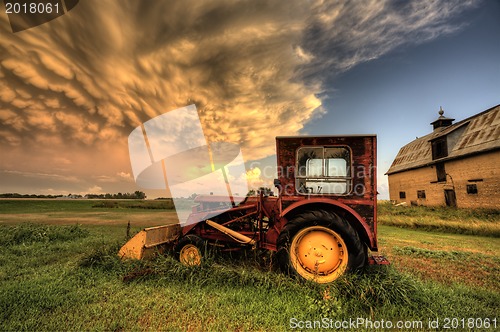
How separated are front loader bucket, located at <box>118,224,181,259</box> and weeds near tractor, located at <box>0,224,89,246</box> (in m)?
5.10

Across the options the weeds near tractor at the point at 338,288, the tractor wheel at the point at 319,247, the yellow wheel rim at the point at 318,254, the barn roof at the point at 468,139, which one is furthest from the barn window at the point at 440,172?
the yellow wheel rim at the point at 318,254

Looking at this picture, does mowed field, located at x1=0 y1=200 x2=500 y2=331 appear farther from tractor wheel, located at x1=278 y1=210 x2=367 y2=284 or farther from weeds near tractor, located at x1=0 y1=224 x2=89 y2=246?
weeds near tractor, located at x1=0 y1=224 x2=89 y2=246

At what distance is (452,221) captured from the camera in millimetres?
13984

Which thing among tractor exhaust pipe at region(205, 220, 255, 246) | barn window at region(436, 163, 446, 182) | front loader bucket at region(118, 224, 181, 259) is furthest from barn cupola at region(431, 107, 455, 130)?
front loader bucket at region(118, 224, 181, 259)

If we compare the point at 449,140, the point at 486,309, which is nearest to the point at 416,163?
the point at 449,140

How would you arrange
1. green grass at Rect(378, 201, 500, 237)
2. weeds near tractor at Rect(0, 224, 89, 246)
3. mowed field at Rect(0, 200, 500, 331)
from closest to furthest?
mowed field at Rect(0, 200, 500, 331)
weeds near tractor at Rect(0, 224, 89, 246)
green grass at Rect(378, 201, 500, 237)

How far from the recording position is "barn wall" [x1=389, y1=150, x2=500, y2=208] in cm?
1437

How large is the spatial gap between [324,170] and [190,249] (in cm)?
341

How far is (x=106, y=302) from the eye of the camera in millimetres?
3689

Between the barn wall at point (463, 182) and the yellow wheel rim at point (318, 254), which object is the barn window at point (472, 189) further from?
the yellow wheel rim at point (318, 254)

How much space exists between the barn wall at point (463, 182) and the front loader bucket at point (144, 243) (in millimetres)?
18701

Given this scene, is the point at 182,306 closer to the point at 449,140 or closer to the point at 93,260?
the point at 93,260

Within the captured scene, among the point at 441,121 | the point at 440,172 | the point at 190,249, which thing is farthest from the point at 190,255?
the point at 441,121

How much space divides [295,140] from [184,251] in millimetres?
3503
